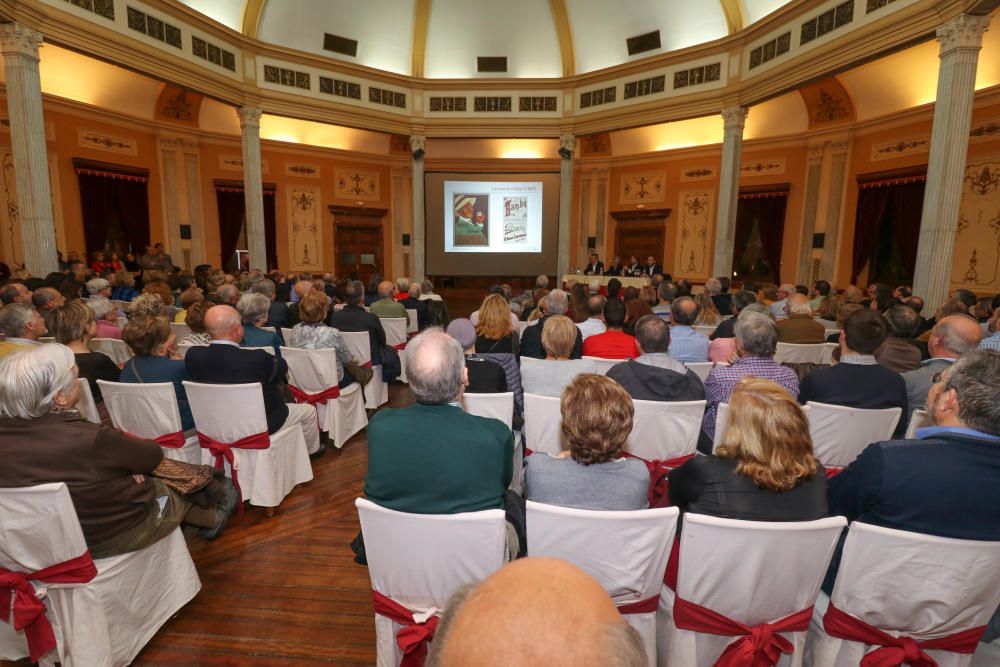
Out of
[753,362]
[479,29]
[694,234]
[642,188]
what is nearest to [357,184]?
[479,29]

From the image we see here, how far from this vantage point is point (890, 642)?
5.23 ft

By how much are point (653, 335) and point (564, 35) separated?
11831 millimetres

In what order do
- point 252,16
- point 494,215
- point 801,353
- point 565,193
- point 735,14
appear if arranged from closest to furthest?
point 801,353 → point 735,14 → point 252,16 → point 565,193 → point 494,215

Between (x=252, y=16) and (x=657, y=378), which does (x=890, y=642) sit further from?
(x=252, y=16)

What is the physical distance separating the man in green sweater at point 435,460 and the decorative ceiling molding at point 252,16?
11.6 meters

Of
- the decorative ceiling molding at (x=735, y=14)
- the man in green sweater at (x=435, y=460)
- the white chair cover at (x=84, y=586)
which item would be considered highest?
the decorative ceiling molding at (x=735, y=14)

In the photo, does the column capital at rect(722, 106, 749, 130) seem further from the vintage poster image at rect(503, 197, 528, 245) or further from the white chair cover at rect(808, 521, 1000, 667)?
the white chair cover at rect(808, 521, 1000, 667)

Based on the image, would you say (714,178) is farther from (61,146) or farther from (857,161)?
(61,146)

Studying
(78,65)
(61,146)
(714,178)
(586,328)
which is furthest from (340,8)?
(586,328)

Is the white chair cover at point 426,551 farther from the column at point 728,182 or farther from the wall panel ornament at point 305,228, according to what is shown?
the wall panel ornament at point 305,228

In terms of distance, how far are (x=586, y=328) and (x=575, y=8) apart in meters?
10.5

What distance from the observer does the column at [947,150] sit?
5.97 meters

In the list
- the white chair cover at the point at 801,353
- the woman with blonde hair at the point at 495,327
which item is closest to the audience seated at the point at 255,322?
the woman with blonde hair at the point at 495,327

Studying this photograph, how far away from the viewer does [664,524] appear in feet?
5.01
